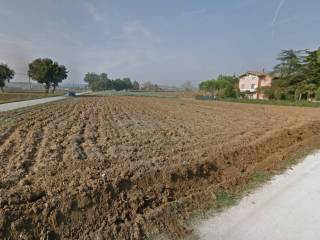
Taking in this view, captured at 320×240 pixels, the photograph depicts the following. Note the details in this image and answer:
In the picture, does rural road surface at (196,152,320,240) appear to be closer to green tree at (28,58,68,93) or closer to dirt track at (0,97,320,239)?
dirt track at (0,97,320,239)

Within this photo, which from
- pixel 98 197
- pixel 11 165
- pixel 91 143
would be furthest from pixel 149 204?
pixel 91 143

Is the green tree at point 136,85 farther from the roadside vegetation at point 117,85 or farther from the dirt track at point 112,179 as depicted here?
the dirt track at point 112,179

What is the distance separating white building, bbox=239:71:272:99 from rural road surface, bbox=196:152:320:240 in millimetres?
52688

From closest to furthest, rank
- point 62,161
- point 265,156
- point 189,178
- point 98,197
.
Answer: point 98,197
point 189,178
point 62,161
point 265,156

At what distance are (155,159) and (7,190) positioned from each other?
2.91m

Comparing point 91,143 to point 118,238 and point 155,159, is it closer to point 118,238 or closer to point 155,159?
point 155,159

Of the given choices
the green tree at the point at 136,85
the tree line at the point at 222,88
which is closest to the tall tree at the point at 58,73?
the tree line at the point at 222,88

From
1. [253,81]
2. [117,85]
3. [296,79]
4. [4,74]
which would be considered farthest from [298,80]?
[117,85]

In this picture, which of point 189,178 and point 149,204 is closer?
point 149,204

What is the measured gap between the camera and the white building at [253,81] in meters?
54.1

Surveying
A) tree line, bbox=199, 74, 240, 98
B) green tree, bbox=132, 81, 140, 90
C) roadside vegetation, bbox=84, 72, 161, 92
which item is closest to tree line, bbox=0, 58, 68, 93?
tree line, bbox=199, 74, 240, 98

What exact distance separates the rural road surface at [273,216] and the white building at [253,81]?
5269cm

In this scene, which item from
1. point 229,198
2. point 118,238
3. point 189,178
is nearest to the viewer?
point 118,238

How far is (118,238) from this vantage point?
2729mm
